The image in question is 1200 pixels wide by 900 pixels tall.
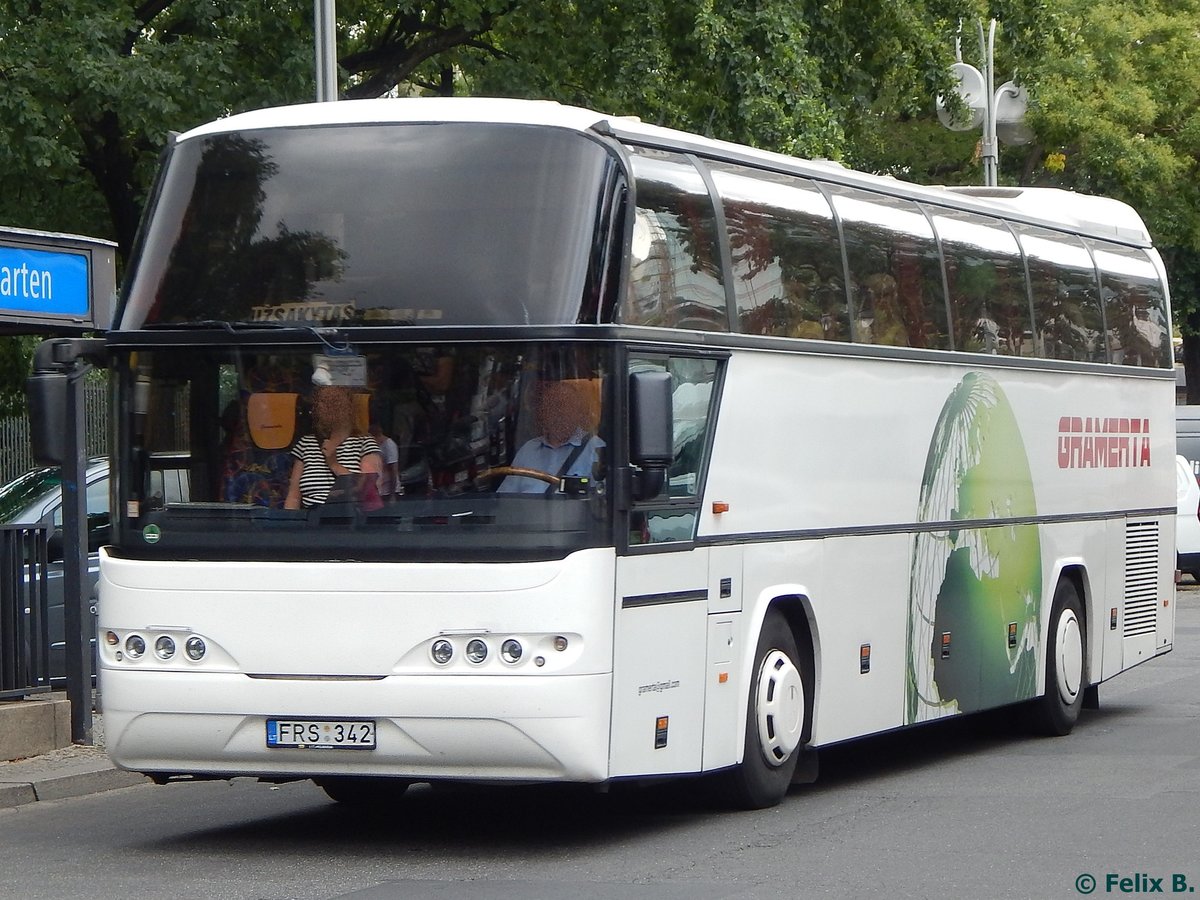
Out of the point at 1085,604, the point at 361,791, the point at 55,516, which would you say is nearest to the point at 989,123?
the point at 1085,604

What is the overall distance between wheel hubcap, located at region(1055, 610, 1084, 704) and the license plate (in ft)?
22.0

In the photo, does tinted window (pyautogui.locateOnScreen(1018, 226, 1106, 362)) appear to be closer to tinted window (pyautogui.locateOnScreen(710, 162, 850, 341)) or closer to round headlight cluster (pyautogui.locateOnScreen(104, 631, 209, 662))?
tinted window (pyautogui.locateOnScreen(710, 162, 850, 341))

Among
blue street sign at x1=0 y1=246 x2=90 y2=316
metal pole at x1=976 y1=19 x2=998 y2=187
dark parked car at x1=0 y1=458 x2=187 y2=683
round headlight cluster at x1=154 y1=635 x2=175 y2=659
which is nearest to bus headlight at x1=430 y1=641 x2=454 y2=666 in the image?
round headlight cluster at x1=154 y1=635 x2=175 y2=659

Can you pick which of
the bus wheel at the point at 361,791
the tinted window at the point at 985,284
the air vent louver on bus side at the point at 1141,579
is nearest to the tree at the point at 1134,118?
the air vent louver on bus side at the point at 1141,579

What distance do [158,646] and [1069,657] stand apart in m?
7.41

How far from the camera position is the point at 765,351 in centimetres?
1043

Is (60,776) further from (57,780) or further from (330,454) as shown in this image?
(330,454)

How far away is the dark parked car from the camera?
49.9 feet

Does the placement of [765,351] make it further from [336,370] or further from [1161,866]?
[1161,866]

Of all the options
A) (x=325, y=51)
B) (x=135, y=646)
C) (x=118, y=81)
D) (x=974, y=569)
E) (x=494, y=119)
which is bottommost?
(x=974, y=569)

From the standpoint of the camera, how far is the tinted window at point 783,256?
408 inches

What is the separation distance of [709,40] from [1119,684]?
7.63 metres

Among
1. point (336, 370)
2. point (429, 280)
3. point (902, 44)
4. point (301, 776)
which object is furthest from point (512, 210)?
point (902, 44)

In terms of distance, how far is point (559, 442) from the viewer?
8.89 m
